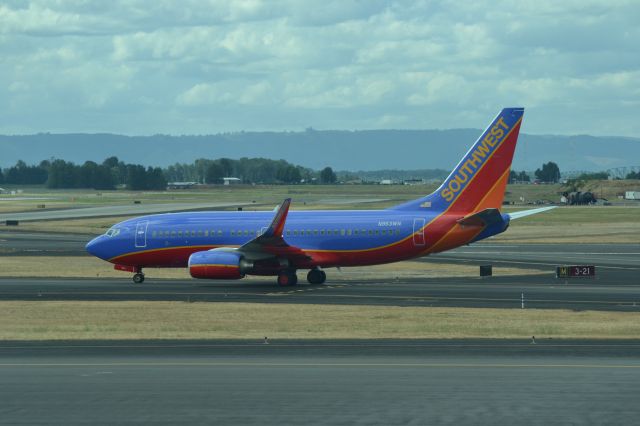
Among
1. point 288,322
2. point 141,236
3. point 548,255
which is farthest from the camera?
point 548,255

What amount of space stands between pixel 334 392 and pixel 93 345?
392 inches

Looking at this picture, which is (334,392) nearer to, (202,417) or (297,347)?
(202,417)

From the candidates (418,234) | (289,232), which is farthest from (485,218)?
(289,232)

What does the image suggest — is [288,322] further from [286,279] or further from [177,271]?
[177,271]

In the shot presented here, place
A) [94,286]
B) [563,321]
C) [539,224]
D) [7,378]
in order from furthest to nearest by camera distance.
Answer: [539,224] < [94,286] < [563,321] < [7,378]

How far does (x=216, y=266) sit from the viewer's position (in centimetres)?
4625

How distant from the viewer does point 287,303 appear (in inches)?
1592

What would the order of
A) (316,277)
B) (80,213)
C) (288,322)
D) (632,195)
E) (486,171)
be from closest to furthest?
(288,322)
(486,171)
(316,277)
(80,213)
(632,195)

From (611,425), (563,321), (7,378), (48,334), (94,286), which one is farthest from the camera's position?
(94,286)

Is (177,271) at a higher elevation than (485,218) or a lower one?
lower

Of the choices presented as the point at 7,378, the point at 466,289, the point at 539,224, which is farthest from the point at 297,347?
the point at 539,224

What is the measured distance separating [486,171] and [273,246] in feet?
33.9

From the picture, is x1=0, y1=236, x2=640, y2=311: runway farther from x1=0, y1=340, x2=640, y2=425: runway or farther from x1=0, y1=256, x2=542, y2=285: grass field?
x1=0, y1=340, x2=640, y2=425: runway

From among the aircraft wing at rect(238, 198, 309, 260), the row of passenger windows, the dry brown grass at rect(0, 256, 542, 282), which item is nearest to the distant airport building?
the dry brown grass at rect(0, 256, 542, 282)
